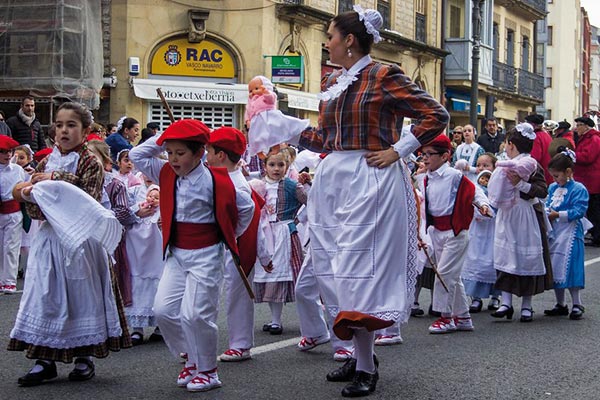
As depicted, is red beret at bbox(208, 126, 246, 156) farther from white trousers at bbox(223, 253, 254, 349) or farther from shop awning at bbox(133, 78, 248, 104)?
shop awning at bbox(133, 78, 248, 104)

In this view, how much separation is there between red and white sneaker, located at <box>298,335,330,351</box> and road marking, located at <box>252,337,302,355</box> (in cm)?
26

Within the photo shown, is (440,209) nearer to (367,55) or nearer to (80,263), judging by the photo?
(367,55)

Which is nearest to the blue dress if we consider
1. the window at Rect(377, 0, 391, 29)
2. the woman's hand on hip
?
the woman's hand on hip

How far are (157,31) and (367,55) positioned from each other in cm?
1871

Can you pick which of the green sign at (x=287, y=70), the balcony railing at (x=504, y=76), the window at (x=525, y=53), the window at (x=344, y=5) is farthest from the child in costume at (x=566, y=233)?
the window at (x=525, y=53)

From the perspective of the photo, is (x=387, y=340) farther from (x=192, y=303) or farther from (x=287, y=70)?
(x=287, y=70)

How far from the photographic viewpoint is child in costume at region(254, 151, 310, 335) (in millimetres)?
8781

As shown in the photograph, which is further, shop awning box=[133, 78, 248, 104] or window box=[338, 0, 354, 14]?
window box=[338, 0, 354, 14]

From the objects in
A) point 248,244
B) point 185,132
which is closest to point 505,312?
point 248,244

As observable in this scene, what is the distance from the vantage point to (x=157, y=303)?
6.41 metres

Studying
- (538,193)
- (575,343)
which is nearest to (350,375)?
(575,343)

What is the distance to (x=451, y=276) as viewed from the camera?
29.0 feet

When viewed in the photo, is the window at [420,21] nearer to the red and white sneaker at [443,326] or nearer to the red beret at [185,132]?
the red and white sneaker at [443,326]

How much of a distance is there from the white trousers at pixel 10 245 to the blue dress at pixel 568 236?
563 centimetres
